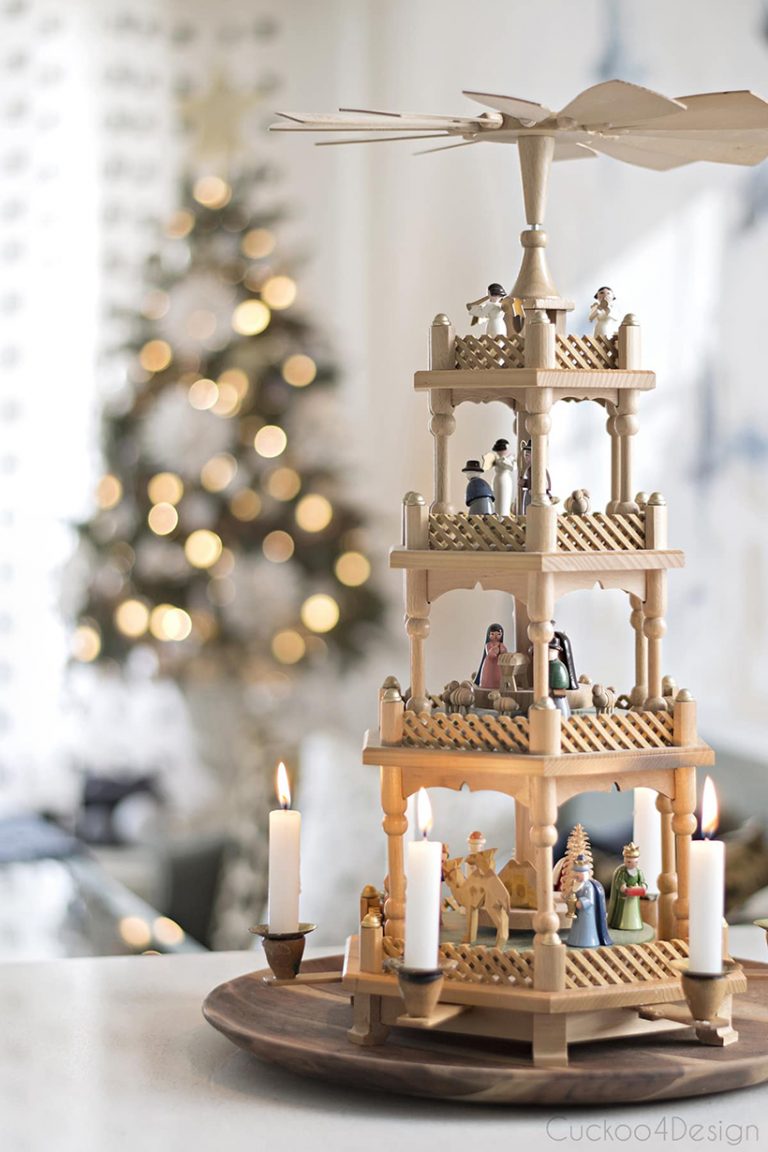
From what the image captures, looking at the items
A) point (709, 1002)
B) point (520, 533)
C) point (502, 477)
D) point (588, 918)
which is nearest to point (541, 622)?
point (520, 533)

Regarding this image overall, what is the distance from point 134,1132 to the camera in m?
1.58

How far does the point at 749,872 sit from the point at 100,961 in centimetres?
210

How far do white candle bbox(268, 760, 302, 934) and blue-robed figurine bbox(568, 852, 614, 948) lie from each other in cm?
40

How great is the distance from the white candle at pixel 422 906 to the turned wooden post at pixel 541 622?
219mm

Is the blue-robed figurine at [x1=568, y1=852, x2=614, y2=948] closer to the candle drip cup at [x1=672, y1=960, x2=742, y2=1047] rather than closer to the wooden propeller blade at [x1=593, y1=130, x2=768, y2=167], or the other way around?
the candle drip cup at [x1=672, y1=960, x2=742, y2=1047]

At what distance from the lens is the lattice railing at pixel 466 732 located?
5.86ft

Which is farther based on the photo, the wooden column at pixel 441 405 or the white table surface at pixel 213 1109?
the wooden column at pixel 441 405

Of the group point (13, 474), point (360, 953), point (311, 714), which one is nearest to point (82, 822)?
point (311, 714)

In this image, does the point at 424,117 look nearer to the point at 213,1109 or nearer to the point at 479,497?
the point at 479,497

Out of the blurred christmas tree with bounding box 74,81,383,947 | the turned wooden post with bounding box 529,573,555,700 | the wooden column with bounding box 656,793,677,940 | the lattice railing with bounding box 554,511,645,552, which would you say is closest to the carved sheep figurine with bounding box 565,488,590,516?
the lattice railing with bounding box 554,511,645,552

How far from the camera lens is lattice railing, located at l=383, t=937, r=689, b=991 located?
174 cm

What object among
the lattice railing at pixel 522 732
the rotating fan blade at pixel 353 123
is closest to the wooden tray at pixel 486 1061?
the lattice railing at pixel 522 732

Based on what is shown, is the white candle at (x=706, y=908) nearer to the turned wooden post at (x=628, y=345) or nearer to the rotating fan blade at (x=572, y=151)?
the turned wooden post at (x=628, y=345)

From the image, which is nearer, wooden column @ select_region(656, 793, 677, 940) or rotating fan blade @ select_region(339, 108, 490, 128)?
rotating fan blade @ select_region(339, 108, 490, 128)
